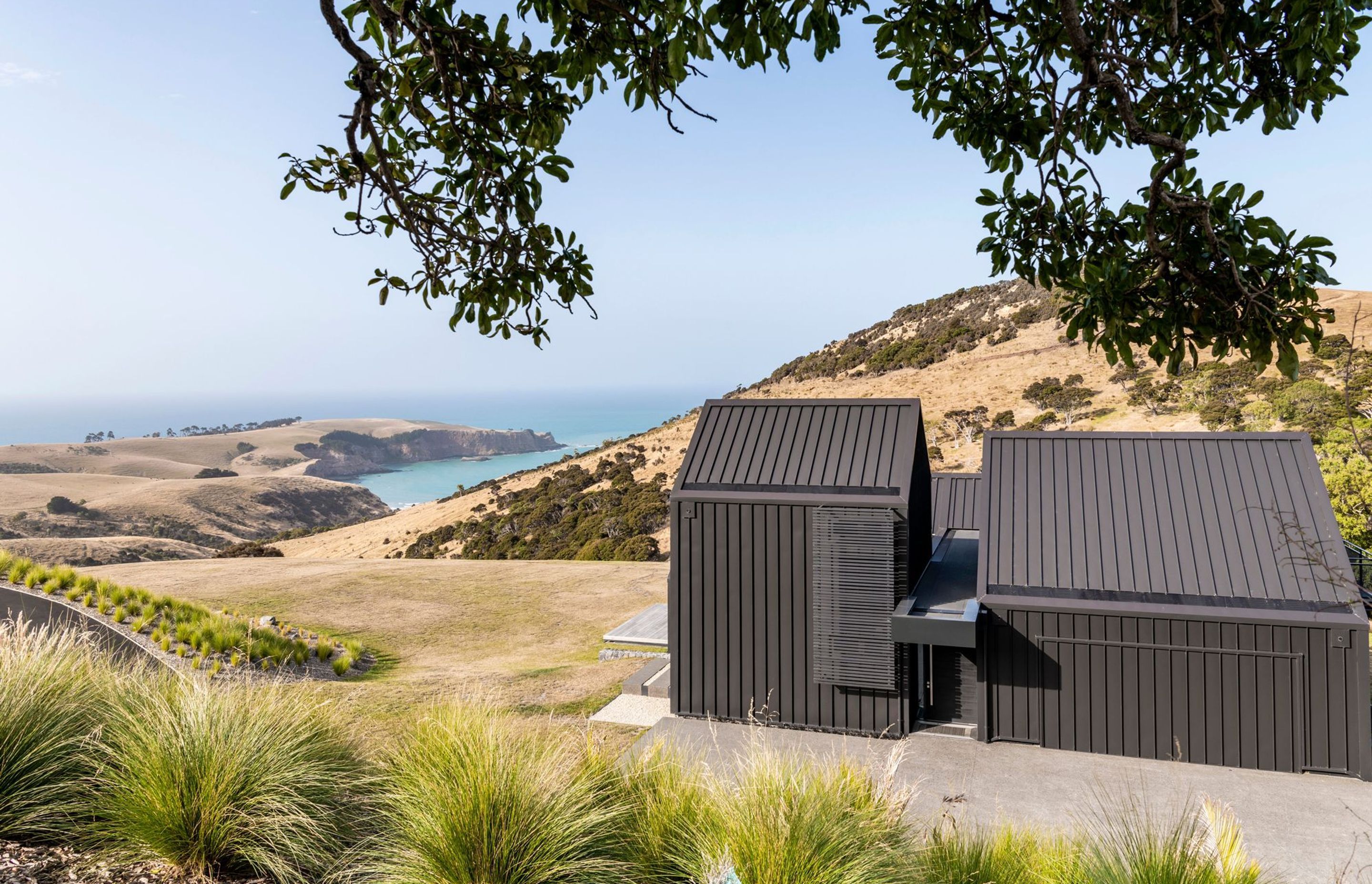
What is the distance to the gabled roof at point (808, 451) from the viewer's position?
10.1 m

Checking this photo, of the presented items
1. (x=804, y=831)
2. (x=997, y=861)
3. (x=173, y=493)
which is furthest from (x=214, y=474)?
(x=997, y=861)

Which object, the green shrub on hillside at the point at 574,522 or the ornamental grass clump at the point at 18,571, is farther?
the green shrub on hillside at the point at 574,522

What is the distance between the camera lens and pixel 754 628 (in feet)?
33.9

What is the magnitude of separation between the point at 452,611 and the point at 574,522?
16.8 m

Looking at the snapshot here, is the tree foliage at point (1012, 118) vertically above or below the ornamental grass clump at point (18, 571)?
above

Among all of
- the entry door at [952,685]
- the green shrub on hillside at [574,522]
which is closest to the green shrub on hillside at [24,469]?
the green shrub on hillside at [574,522]

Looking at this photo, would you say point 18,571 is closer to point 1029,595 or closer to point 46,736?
point 46,736

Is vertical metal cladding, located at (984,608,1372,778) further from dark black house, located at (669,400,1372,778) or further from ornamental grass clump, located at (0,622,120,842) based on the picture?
ornamental grass clump, located at (0,622,120,842)

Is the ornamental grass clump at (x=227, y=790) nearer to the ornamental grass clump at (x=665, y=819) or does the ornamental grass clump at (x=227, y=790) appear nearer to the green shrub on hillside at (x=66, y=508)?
the ornamental grass clump at (x=665, y=819)

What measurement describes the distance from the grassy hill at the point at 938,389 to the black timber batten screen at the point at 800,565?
1875cm

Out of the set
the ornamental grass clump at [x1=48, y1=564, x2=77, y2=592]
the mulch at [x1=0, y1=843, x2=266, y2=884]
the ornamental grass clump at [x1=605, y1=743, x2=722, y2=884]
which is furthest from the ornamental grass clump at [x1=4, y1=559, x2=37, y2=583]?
the ornamental grass clump at [x1=605, y1=743, x2=722, y2=884]

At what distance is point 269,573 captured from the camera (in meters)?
22.7

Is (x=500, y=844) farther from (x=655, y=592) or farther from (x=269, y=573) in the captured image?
(x=269, y=573)

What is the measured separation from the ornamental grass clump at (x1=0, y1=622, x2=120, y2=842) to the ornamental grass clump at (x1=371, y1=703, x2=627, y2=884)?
5.15ft
